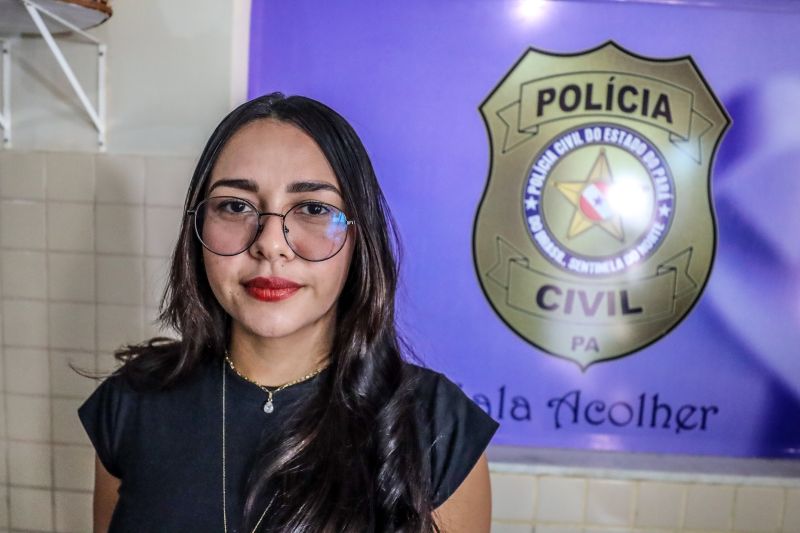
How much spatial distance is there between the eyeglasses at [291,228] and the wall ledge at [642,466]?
0.88 metres

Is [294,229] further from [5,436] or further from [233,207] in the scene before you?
[5,436]

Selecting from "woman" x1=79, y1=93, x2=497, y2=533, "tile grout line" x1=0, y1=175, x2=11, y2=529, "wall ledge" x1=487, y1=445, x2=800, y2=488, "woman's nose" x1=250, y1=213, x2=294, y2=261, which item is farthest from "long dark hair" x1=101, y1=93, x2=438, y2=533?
"tile grout line" x1=0, y1=175, x2=11, y2=529

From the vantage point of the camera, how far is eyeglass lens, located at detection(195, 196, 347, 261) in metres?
0.81

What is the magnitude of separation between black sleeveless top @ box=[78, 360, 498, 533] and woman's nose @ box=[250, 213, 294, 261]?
0.21 m

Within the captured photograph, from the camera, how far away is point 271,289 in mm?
812

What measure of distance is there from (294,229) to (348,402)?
0.27m

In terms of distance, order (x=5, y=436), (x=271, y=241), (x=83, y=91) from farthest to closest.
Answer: (x=5, y=436) → (x=83, y=91) → (x=271, y=241)

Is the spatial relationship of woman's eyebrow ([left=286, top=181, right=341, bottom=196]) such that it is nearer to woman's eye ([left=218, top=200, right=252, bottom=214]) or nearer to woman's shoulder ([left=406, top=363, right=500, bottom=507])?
woman's eye ([left=218, top=200, right=252, bottom=214])

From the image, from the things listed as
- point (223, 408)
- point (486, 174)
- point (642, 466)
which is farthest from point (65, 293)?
point (642, 466)

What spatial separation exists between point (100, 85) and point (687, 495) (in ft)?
5.76

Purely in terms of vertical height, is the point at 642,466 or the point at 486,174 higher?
the point at 486,174

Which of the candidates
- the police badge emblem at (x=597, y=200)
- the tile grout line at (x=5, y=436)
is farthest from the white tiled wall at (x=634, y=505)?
the tile grout line at (x=5, y=436)

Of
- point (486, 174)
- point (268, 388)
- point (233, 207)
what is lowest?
point (268, 388)

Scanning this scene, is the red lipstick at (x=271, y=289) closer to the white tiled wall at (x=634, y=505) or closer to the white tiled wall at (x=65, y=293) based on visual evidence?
the white tiled wall at (x=65, y=293)
